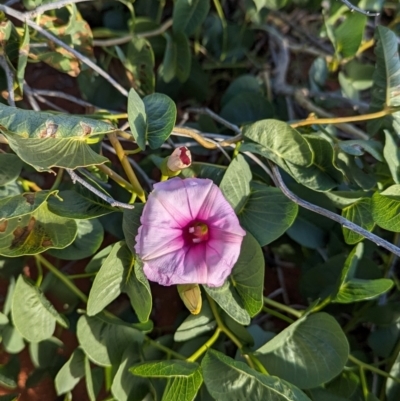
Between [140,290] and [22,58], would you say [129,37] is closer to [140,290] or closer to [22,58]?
[22,58]

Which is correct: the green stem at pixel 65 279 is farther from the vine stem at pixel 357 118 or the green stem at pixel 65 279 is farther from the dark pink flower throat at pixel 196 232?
the vine stem at pixel 357 118


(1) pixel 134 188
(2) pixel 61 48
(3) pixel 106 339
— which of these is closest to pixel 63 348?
(3) pixel 106 339

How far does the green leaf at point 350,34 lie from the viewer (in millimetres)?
1067

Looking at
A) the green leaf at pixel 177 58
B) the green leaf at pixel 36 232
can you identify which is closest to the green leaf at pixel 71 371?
the green leaf at pixel 36 232

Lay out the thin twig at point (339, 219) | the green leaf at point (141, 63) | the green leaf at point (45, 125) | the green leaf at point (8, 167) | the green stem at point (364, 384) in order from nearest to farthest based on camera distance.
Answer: the green leaf at point (45, 125) < the thin twig at point (339, 219) < the green leaf at point (8, 167) < the green stem at point (364, 384) < the green leaf at point (141, 63)

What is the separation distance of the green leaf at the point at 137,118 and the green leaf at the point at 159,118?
0.04ft

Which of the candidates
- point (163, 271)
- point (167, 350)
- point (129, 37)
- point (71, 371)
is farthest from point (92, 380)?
point (129, 37)

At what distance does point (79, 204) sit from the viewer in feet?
2.64

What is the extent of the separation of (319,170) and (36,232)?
0.47 meters

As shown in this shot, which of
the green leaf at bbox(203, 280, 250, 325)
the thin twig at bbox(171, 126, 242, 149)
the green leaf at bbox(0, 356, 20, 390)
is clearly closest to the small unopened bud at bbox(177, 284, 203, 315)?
the green leaf at bbox(203, 280, 250, 325)

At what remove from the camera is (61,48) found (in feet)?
3.11

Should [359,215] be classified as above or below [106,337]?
above

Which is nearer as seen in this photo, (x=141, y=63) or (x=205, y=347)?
(x=205, y=347)

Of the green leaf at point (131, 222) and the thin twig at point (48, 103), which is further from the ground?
the green leaf at point (131, 222)
